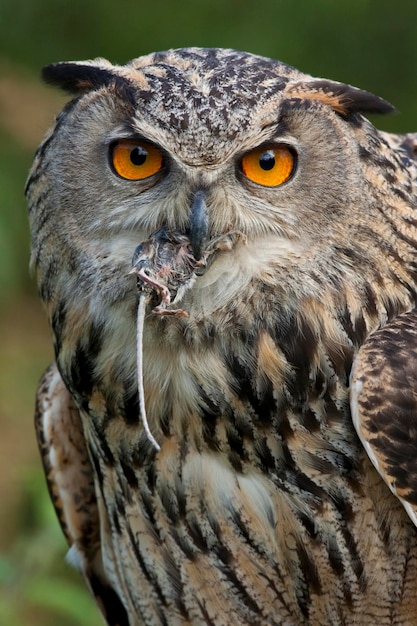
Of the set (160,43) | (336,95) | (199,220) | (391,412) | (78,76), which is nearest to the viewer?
(199,220)

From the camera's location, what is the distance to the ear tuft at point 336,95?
2.39 meters

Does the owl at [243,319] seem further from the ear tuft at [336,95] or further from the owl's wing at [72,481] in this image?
the owl's wing at [72,481]

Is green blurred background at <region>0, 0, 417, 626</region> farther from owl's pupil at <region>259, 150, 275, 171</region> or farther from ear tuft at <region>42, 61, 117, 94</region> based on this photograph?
owl's pupil at <region>259, 150, 275, 171</region>

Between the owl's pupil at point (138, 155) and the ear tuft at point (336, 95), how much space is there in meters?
0.31

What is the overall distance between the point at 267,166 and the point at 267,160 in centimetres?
1

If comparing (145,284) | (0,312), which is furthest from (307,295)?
(0,312)

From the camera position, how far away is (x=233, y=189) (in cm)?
229

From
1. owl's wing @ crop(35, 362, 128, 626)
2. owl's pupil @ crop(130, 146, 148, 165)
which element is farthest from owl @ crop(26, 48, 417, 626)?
owl's wing @ crop(35, 362, 128, 626)

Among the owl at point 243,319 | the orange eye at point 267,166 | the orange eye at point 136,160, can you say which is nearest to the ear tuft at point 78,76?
the owl at point 243,319

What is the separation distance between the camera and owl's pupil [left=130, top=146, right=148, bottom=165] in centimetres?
230

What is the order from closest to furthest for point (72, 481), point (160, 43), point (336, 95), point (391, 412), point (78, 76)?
point (391, 412)
point (336, 95)
point (78, 76)
point (72, 481)
point (160, 43)

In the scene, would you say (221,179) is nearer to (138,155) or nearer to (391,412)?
(138,155)

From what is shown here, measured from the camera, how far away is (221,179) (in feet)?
7.46

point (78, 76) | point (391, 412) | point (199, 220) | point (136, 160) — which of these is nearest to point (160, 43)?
point (78, 76)
